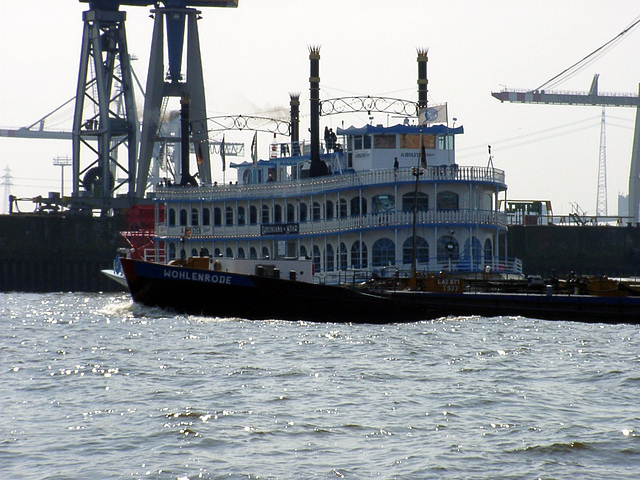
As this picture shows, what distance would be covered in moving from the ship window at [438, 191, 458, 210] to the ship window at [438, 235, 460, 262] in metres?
1.57

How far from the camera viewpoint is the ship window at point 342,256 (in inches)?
1950

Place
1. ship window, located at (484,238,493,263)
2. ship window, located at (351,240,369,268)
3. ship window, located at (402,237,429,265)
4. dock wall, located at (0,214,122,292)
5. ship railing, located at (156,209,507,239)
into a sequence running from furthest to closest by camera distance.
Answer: dock wall, located at (0,214,122,292) < ship window, located at (484,238,493,263) < ship window, located at (351,240,369,268) < ship window, located at (402,237,429,265) < ship railing, located at (156,209,507,239)

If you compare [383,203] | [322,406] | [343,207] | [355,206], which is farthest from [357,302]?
[322,406]

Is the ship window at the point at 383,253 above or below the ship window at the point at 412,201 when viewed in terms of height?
below

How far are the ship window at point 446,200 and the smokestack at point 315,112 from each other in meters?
7.63

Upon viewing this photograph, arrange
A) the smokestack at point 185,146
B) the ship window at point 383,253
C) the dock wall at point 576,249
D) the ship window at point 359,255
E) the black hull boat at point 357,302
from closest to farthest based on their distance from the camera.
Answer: the black hull boat at point 357,302, the ship window at point 383,253, the ship window at point 359,255, the smokestack at point 185,146, the dock wall at point 576,249

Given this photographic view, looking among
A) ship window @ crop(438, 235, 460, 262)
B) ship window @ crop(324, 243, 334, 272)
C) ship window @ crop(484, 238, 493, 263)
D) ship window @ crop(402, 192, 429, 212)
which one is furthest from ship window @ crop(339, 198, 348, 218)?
ship window @ crop(484, 238, 493, 263)

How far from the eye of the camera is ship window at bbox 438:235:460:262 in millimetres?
47125

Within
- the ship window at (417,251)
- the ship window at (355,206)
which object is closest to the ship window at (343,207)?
the ship window at (355,206)

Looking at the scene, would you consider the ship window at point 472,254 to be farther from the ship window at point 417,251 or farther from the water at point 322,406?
the water at point 322,406

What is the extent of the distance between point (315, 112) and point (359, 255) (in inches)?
382

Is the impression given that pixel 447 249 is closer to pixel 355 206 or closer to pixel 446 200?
pixel 446 200

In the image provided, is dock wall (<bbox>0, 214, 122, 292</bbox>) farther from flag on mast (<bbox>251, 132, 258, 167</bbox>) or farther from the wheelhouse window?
the wheelhouse window

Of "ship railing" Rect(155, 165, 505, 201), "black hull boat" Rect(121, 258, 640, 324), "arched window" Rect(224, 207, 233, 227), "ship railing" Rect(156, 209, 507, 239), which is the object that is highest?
"ship railing" Rect(155, 165, 505, 201)
